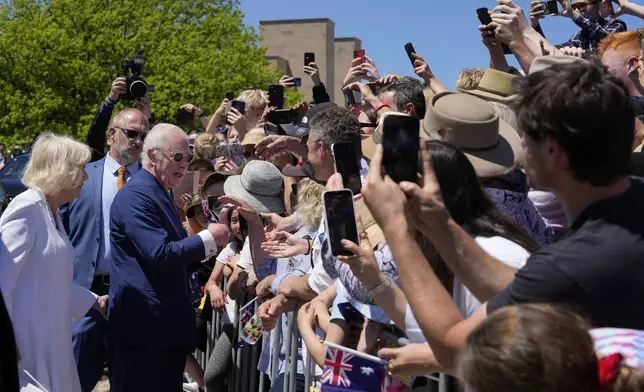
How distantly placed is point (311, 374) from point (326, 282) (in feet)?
1.66

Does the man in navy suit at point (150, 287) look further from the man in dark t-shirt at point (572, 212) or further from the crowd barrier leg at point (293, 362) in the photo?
the man in dark t-shirt at point (572, 212)

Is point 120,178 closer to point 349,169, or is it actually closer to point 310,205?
point 310,205

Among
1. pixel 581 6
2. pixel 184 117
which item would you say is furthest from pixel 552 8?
pixel 184 117

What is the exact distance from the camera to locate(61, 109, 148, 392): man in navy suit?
5.98 metres

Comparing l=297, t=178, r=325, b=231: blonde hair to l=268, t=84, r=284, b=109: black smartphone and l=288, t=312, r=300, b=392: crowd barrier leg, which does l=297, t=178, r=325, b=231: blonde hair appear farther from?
l=268, t=84, r=284, b=109: black smartphone

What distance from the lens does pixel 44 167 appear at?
17.6 ft

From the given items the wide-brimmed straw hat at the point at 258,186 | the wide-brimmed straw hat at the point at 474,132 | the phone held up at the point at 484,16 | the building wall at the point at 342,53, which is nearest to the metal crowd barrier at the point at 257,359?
the wide-brimmed straw hat at the point at 258,186

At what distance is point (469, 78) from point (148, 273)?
2320 millimetres

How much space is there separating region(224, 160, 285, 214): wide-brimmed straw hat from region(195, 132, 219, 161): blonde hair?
9.02 feet

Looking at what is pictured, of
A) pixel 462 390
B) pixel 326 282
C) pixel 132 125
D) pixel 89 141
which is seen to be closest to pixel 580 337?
pixel 462 390

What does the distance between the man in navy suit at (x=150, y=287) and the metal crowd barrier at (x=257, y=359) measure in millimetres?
509

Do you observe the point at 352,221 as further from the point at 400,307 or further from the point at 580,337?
the point at 580,337

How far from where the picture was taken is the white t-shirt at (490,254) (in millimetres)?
2678

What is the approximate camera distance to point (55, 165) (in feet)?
17.6
